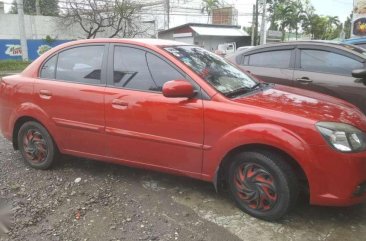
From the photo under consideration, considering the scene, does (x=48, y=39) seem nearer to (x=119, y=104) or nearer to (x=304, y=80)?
(x=304, y=80)

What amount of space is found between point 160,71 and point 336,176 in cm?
195

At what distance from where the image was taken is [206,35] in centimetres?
4341

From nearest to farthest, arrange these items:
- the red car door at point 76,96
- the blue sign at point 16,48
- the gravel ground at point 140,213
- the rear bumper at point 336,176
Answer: the rear bumper at point 336,176 < the gravel ground at point 140,213 < the red car door at point 76,96 < the blue sign at point 16,48

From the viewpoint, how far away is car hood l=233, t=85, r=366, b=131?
11.8 ft

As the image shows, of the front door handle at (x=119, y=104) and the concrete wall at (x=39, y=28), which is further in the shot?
the concrete wall at (x=39, y=28)

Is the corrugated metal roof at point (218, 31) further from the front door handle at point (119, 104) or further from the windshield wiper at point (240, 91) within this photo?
the front door handle at point (119, 104)

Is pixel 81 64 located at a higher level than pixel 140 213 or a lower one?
higher

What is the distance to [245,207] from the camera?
3.84m

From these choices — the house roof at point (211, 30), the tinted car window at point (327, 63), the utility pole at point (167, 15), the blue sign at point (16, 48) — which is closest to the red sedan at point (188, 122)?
the tinted car window at point (327, 63)

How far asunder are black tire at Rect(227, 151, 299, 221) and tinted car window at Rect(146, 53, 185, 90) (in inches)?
40.5

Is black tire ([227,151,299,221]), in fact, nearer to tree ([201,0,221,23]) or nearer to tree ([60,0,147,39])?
tree ([60,0,147,39])

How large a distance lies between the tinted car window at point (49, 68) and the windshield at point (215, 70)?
4.85 feet

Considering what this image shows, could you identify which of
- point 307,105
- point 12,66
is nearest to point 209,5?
point 12,66

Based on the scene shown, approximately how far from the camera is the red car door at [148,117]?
13.0 feet
